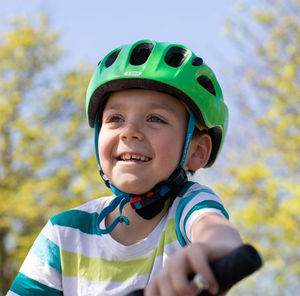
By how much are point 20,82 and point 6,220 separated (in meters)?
4.45

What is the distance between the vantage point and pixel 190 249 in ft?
3.93

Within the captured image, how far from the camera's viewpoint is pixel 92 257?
2.54 meters

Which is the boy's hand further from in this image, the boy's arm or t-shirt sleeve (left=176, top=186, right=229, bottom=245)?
t-shirt sleeve (left=176, top=186, right=229, bottom=245)

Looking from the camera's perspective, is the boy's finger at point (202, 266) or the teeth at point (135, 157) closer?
the boy's finger at point (202, 266)

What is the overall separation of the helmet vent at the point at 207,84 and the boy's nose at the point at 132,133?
0.68 meters

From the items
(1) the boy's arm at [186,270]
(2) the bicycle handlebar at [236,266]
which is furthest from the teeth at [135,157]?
(2) the bicycle handlebar at [236,266]

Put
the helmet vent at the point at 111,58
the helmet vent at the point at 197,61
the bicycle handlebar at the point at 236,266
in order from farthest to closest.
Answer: the helmet vent at the point at 111,58 < the helmet vent at the point at 197,61 < the bicycle handlebar at the point at 236,266

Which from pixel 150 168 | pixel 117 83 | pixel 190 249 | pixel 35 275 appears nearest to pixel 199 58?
pixel 117 83

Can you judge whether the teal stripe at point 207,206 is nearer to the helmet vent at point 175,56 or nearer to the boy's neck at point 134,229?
the boy's neck at point 134,229

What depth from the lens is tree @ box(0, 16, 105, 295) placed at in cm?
1369

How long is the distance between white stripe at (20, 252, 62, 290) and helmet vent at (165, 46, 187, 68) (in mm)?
1397

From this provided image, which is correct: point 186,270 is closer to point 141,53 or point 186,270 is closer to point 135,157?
point 135,157

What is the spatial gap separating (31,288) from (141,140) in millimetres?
1025

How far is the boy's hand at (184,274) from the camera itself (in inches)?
42.9
